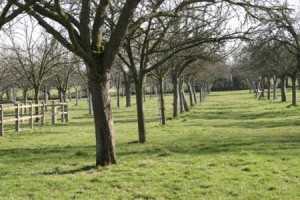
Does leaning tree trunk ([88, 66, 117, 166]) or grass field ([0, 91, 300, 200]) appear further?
leaning tree trunk ([88, 66, 117, 166])

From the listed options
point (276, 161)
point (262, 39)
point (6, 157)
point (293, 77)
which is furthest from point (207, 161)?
point (293, 77)

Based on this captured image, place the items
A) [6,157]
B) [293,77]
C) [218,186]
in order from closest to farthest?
[218,186] < [6,157] < [293,77]

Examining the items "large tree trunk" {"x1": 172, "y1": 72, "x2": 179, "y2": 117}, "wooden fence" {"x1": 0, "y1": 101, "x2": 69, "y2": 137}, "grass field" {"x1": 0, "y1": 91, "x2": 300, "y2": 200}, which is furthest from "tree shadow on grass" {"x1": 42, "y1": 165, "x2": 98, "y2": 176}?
"large tree trunk" {"x1": 172, "y1": 72, "x2": 179, "y2": 117}

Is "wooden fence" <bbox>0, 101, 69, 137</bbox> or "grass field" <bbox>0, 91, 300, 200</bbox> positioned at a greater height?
"wooden fence" <bbox>0, 101, 69, 137</bbox>

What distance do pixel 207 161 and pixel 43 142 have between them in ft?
26.6

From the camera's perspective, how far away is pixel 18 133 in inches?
805

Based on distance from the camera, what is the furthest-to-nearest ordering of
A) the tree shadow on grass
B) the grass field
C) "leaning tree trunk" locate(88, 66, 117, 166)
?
"leaning tree trunk" locate(88, 66, 117, 166)
the tree shadow on grass
the grass field

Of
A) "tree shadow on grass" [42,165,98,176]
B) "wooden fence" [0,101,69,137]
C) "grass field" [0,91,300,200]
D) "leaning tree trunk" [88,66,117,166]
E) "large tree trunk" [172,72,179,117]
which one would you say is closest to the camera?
"grass field" [0,91,300,200]

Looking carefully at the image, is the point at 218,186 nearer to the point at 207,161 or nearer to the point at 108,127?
the point at 207,161

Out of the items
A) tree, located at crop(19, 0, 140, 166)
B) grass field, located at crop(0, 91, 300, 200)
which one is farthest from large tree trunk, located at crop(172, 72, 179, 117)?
tree, located at crop(19, 0, 140, 166)

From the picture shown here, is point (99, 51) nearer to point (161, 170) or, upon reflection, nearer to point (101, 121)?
point (101, 121)

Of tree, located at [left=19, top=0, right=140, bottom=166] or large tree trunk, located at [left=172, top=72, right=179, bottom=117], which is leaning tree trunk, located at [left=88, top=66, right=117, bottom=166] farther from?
large tree trunk, located at [left=172, top=72, right=179, bottom=117]

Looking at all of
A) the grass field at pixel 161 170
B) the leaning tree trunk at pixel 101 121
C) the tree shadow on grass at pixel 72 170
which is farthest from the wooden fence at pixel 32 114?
the leaning tree trunk at pixel 101 121

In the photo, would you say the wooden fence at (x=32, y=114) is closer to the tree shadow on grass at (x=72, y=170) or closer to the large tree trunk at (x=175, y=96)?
the large tree trunk at (x=175, y=96)
